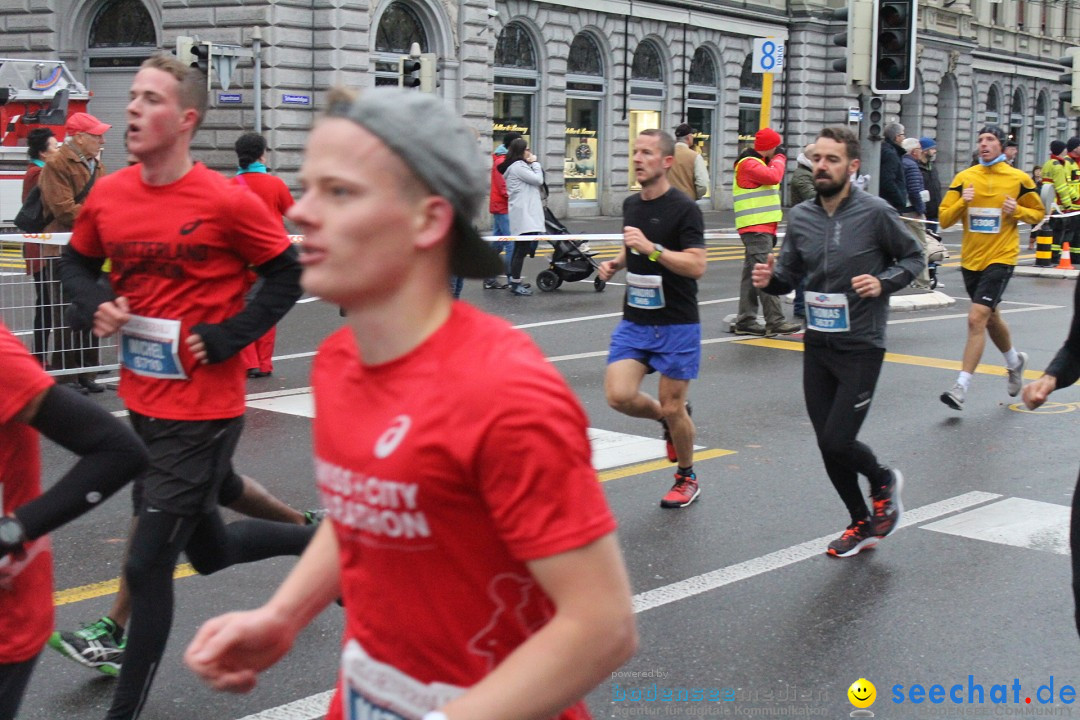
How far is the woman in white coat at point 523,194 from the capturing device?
16547mm

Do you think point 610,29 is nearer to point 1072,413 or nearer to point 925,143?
point 925,143

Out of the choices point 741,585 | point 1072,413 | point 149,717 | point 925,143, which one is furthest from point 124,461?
point 925,143

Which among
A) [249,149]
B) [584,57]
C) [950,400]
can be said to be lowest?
[950,400]

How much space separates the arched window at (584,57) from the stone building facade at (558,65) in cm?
4

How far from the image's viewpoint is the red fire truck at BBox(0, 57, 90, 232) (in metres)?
22.4

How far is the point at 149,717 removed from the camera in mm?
4191

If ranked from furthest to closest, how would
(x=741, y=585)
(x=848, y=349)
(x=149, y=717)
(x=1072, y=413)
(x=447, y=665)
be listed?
(x=1072, y=413), (x=848, y=349), (x=741, y=585), (x=149, y=717), (x=447, y=665)

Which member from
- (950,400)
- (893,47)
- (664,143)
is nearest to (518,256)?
(893,47)

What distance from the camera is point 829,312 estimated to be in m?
6.16

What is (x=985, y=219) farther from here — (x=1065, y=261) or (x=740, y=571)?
(x=1065, y=261)

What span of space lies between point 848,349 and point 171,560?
3318 millimetres

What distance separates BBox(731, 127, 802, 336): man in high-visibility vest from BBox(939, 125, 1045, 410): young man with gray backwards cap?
9.97 feet

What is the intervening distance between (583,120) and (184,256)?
30795 millimetres

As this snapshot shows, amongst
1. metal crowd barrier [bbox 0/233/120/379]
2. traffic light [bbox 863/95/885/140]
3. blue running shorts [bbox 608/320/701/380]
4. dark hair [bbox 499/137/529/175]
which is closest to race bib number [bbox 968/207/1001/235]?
blue running shorts [bbox 608/320/701/380]
